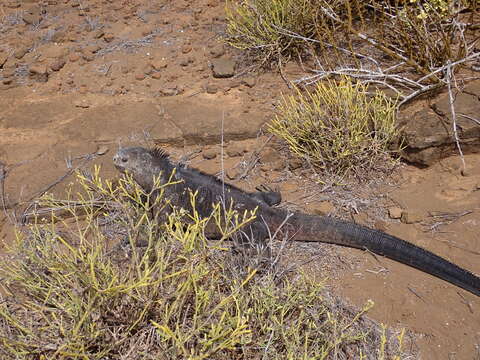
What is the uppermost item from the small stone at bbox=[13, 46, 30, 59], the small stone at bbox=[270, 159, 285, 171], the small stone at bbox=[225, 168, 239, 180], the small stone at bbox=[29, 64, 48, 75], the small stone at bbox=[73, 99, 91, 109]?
the small stone at bbox=[13, 46, 30, 59]

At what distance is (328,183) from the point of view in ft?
13.7

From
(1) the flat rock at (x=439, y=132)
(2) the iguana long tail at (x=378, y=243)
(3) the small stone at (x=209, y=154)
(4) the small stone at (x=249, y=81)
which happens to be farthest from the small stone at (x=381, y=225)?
(4) the small stone at (x=249, y=81)

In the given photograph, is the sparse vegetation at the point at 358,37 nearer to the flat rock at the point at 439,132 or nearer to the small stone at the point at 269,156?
the flat rock at the point at 439,132

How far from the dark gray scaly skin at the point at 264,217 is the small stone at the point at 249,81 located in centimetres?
195

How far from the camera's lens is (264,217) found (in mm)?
3729

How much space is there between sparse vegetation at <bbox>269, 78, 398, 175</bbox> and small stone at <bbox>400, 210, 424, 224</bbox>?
61 centimetres

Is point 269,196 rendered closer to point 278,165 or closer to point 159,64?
point 278,165

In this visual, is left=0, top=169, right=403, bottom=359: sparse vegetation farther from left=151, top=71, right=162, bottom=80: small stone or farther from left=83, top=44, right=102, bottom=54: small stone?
left=83, top=44, right=102, bottom=54: small stone

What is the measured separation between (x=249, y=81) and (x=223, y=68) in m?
0.38

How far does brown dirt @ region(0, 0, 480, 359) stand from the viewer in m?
3.27

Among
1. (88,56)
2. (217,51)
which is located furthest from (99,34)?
(217,51)

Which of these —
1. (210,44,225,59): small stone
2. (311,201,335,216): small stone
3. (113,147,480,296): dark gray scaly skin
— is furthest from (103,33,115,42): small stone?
(311,201,335,216): small stone

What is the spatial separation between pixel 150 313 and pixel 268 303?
62 cm

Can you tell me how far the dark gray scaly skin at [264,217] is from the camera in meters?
3.44
